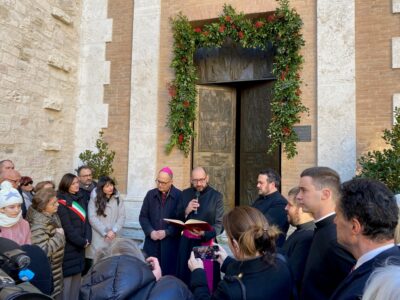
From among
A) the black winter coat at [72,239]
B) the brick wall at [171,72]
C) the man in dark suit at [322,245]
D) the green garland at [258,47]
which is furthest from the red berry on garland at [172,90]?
the man in dark suit at [322,245]

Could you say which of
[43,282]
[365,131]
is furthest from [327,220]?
[365,131]

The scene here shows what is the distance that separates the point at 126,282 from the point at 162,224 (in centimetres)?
354

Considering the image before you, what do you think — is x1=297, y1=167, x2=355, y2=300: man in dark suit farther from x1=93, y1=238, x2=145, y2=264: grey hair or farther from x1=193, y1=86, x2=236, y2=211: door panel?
x1=193, y1=86, x2=236, y2=211: door panel

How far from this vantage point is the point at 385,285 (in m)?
1.07

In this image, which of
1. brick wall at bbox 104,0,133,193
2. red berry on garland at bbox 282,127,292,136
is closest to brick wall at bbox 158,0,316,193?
red berry on garland at bbox 282,127,292,136

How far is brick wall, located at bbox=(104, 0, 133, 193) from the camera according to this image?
8.52m

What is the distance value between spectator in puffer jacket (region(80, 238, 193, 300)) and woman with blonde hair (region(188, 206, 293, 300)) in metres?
0.26

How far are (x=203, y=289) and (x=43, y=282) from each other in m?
1.12

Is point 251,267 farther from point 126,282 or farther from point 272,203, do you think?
point 272,203

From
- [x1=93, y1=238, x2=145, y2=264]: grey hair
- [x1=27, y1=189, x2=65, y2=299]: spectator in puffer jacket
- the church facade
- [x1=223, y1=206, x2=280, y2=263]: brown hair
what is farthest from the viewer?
the church facade

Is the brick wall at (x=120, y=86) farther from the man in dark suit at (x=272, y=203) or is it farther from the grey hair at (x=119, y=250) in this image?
the grey hair at (x=119, y=250)

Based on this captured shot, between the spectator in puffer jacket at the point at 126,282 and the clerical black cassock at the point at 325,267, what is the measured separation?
889mm

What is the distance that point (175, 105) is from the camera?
7.99m

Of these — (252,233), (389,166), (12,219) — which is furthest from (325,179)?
(389,166)
